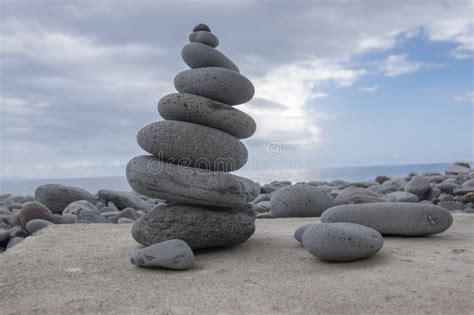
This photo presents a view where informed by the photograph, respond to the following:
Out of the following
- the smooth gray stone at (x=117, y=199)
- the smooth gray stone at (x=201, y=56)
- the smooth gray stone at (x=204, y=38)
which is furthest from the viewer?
the smooth gray stone at (x=117, y=199)

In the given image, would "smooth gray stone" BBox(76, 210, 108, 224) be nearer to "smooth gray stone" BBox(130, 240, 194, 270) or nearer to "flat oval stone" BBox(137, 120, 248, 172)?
"flat oval stone" BBox(137, 120, 248, 172)

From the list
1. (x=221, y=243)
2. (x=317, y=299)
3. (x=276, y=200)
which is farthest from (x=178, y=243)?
(x=276, y=200)

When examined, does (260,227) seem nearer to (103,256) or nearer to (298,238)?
(298,238)

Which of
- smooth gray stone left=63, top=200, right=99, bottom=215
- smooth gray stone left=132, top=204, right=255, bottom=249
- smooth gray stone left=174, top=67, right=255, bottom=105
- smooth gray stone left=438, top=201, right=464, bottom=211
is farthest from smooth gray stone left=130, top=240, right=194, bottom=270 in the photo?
smooth gray stone left=438, top=201, right=464, bottom=211

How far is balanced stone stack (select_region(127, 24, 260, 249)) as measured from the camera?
18.6ft

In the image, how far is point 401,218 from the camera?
619 cm

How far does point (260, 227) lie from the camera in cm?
764

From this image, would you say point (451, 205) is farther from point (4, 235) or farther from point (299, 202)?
point (4, 235)

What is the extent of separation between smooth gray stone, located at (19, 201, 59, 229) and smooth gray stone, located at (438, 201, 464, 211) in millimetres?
7363

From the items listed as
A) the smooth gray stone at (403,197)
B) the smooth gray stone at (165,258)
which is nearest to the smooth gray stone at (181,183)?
the smooth gray stone at (165,258)

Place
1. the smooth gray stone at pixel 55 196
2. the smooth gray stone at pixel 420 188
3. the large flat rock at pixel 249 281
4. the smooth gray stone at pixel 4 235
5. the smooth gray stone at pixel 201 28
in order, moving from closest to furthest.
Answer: the large flat rock at pixel 249 281, the smooth gray stone at pixel 201 28, the smooth gray stone at pixel 4 235, the smooth gray stone at pixel 55 196, the smooth gray stone at pixel 420 188

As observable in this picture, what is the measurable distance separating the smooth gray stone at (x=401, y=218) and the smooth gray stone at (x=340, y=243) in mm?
1244

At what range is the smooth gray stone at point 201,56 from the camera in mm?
6477

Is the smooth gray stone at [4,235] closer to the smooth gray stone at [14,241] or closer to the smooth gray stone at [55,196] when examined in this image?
the smooth gray stone at [14,241]
